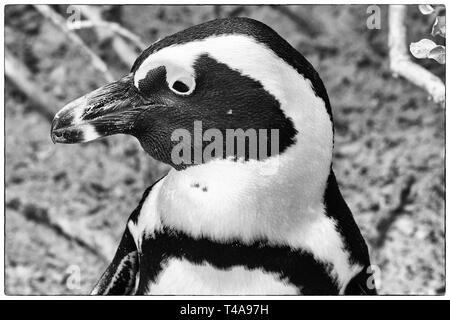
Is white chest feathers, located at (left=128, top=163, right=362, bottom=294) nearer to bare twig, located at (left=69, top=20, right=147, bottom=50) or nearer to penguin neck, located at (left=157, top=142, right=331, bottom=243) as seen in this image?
penguin neck, located at (left=157, top=142, right=331, bottom=243)

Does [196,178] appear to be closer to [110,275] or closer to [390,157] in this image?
[110,275]

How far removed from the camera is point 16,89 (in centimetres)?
Result: 143

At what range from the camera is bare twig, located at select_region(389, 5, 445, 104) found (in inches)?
48.8

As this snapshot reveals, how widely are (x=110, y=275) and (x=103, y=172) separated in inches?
12.2

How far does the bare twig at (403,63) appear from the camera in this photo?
4.06 ft

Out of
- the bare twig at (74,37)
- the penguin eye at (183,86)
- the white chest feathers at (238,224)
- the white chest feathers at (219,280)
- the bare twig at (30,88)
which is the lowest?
the white chest feathers at (219,280)

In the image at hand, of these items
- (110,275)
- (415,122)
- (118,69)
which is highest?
(118,69)

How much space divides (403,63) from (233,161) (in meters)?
0.44

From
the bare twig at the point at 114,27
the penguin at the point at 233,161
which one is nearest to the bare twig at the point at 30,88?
the bare twig at the point at 114,27

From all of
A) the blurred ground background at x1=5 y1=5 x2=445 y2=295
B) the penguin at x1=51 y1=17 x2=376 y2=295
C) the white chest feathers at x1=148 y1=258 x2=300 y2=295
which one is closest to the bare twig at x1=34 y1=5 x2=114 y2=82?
the blurred ground background at x1=5 y1=5 x2=445 y2=295

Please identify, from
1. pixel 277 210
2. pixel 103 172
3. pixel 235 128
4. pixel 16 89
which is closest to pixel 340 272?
pixel 277 210

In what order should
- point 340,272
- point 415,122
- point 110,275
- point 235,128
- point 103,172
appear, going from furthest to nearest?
point 103,172
point 415,122
point 110,275
point 340,272
point 235,128

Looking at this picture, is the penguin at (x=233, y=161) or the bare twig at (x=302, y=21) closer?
the penguin at (x=233, y=161)

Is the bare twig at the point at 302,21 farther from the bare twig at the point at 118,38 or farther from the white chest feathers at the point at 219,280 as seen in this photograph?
the white chest feathers at the point at 219,280
